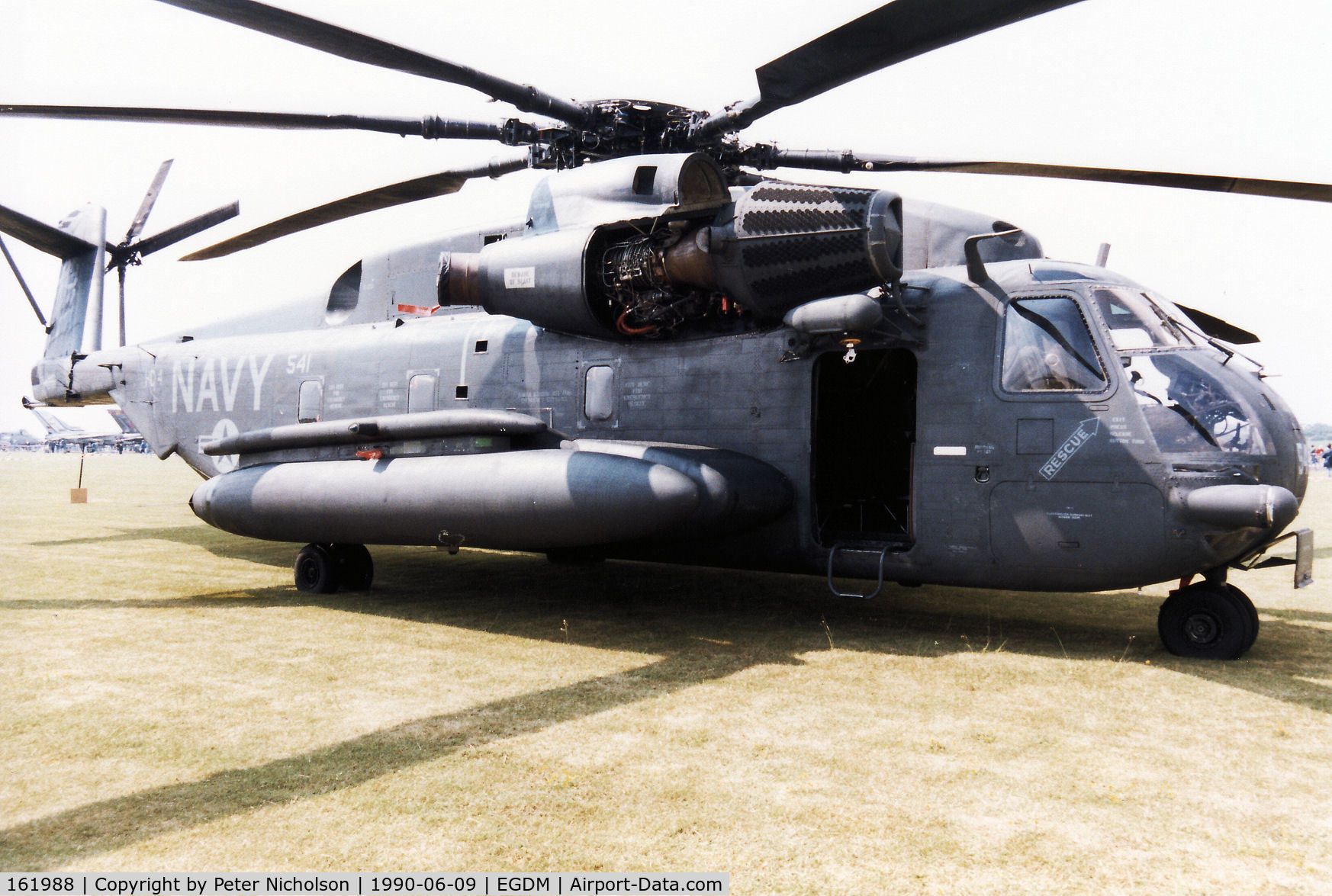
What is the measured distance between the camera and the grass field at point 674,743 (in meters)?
3.44

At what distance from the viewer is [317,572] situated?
9344 millimetres

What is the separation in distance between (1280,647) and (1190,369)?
7.99 ft

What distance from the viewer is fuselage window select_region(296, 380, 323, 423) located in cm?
1052

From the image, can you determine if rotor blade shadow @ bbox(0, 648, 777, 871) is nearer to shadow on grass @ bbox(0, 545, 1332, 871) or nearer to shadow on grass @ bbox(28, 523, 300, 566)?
shadow on grass @ bbox(0, 545, 1332, 871)

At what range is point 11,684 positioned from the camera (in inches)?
225

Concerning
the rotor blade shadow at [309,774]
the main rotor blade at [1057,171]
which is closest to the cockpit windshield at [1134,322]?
the main rotor blade at [1057,171]

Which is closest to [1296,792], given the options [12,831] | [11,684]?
[12,831]

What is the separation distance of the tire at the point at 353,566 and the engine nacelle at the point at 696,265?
2.79 m

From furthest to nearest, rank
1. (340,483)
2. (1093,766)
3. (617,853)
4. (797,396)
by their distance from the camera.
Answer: (340,483)
(797,396)
(1093,766)
(617,853)

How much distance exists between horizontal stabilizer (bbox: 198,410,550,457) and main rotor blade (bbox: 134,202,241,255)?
543 cm

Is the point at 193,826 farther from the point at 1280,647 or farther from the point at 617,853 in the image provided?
the point at 1280,647

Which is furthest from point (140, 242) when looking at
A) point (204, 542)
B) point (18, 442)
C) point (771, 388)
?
point (18, 442)

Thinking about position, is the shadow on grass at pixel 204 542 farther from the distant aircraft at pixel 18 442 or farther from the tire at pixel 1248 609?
the distant aircraft at pixel 18 442

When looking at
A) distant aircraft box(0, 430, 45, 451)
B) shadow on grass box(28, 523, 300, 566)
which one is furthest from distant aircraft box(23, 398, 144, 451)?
shadow on grass box(28, 523, 300, 566)
